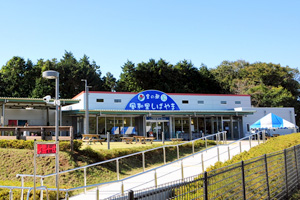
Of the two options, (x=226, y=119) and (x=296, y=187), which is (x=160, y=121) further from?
(x=296, y=187)

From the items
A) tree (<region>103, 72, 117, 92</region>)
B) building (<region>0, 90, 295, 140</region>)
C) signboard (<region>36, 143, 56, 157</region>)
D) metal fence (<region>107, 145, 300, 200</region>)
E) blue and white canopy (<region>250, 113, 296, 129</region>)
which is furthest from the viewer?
tree (<region>103, 72, 117, 92</region>)

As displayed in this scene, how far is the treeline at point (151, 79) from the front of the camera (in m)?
47.5

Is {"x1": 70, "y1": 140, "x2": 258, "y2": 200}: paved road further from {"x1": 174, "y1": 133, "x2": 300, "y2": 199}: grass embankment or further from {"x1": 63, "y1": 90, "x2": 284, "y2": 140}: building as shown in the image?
{"x1": 63, "y1": 90, "x2": 284, "y2": 140}: building

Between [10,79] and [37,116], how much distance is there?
2084cm

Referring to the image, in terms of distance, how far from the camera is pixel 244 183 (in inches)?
227

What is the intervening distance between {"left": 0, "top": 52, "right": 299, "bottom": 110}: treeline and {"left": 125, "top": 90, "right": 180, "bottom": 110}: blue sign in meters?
18.3

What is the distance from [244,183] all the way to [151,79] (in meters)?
45.6

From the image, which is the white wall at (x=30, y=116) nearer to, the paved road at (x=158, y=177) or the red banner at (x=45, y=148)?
the paved road at (x=158, y=177)

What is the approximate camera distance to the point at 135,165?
1526cm

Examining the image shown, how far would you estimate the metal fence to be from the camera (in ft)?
13.9

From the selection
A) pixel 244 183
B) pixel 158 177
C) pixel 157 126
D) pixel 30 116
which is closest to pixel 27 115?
pixel 30 116

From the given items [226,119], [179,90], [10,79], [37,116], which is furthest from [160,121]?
[10,79]

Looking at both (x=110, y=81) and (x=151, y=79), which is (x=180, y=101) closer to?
(x=151, y=79)

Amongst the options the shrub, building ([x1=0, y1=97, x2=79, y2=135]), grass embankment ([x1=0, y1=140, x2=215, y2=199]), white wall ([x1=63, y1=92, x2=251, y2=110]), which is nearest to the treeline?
white wall ([x1=63, y1=92, x2=251, y2=110])
